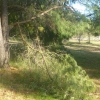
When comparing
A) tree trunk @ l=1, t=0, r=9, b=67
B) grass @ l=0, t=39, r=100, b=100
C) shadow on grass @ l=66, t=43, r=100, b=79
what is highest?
tree trunk @ l=1, t=0, r=9, b=67

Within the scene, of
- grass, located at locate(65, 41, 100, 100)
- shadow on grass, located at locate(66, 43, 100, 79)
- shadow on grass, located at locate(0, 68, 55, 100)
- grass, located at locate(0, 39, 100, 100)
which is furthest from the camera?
shadow on grass, located at locate(66, 43, 100, 79)

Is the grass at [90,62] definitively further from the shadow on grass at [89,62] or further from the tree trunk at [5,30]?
the tree trunk at [5,30]

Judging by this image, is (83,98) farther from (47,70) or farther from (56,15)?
(56,15)

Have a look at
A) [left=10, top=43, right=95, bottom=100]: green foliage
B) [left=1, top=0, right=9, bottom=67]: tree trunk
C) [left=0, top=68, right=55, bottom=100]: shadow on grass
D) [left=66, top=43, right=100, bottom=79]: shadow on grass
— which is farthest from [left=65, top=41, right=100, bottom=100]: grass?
[left=1, top=0, right=9, bottom=67]: tree trunk

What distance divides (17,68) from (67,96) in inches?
146

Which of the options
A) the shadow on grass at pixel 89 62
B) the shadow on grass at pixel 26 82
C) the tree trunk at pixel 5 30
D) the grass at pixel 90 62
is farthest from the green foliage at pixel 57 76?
the shadow on grass at pixel 89 62

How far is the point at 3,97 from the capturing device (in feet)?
22.1

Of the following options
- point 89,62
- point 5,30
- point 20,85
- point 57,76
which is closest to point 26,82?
point 20,85

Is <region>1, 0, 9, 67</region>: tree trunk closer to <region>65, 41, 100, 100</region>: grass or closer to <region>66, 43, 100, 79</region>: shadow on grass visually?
<region>65, 41, 100, 100</region>: grass

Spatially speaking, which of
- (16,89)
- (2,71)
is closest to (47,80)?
(16,89)

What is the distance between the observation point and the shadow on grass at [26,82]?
747cm

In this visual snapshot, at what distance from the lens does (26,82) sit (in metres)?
8.26

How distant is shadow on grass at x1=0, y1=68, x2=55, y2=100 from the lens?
747 cm

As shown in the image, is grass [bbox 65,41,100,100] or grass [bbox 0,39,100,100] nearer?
grass [bbox 0,39,100,100]
